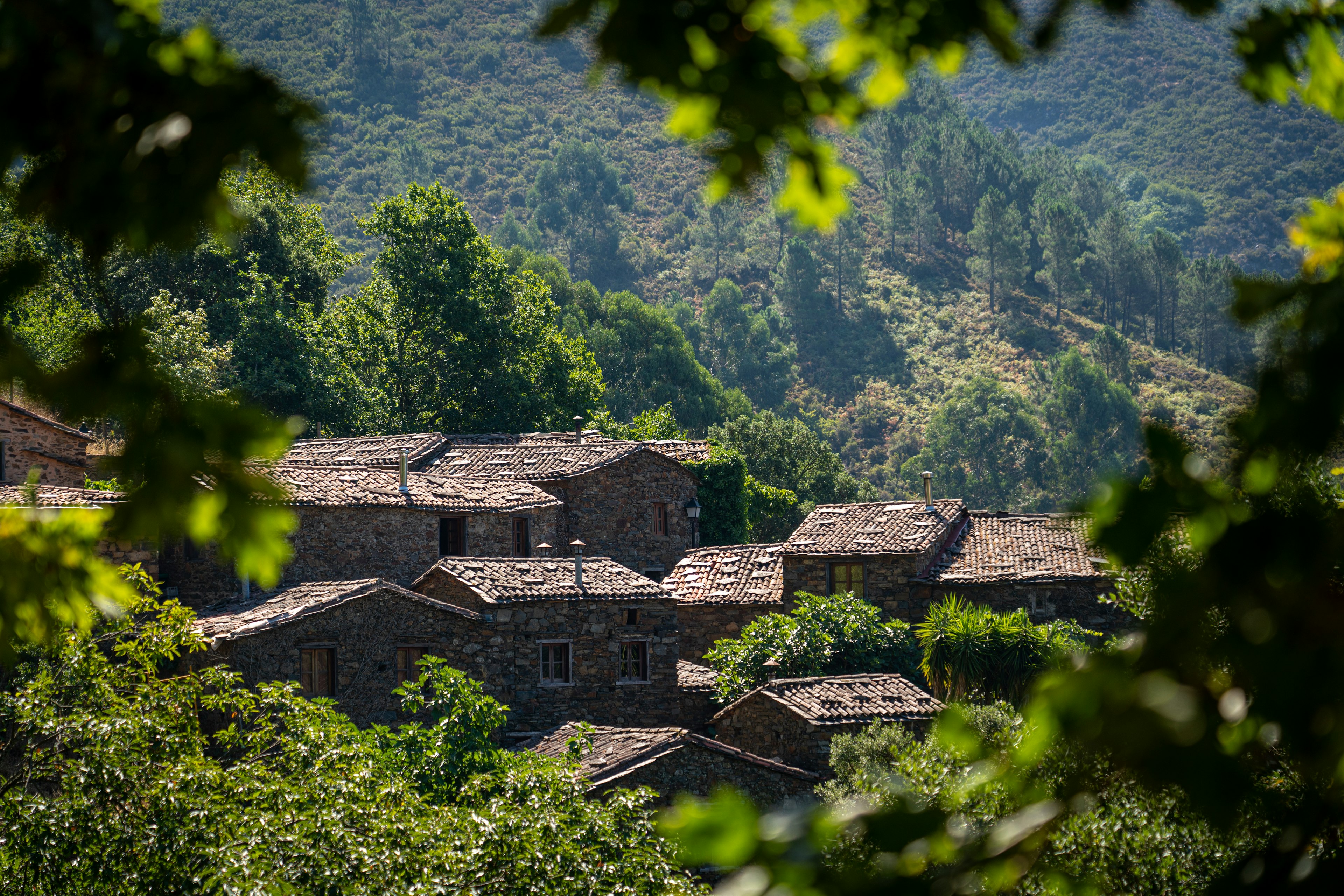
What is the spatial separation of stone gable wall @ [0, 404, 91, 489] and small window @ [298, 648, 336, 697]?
350 inches

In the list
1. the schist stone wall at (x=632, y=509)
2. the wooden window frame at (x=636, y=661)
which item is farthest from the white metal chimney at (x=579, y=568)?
the schist stone wall at (x=632, y=509)

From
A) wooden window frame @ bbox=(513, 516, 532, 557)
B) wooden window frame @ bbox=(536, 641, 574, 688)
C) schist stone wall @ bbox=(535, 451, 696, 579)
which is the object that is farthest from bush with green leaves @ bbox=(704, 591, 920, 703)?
schist stone wall @ bbox=(535, 451, 696, 579)

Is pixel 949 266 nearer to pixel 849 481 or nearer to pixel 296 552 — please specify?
pixel 849 481

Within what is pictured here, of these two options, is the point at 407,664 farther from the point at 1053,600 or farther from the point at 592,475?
the point at 1053,600

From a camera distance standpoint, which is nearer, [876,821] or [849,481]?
[876,821]

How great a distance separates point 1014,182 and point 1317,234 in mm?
122606

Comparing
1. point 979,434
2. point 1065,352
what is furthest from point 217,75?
point 1065,352

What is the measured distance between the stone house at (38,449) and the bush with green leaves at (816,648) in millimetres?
14648

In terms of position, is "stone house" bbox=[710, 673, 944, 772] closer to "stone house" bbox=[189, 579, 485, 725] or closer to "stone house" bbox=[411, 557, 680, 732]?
"stone house" bbox=[411, 557, 680, 732]

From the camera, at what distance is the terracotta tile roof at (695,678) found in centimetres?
2588

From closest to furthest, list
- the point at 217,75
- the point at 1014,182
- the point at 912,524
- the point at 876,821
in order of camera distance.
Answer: the point at 876,821 → the point at 217,75 → the point at 912,524 → the point at 1014,182

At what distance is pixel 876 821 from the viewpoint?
2.40 metres

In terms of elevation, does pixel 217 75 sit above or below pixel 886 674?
above

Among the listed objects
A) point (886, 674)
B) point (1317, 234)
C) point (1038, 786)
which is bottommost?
point (886, 674)
